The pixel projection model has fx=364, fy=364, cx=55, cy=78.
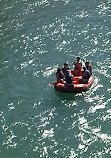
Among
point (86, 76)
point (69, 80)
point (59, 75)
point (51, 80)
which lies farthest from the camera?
point (51, 80)

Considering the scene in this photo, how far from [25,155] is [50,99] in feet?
22.1

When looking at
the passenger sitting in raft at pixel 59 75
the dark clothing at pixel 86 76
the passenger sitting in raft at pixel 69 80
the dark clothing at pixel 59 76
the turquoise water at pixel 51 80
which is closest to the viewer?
the turquoise water at pixel 51 80

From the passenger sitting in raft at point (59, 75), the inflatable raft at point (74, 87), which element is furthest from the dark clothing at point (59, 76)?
the inflatable raft at point (74, 87)

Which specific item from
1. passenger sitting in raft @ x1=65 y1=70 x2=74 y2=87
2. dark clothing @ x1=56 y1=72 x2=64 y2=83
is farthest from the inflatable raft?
dark clothing @ x1=56 y1=72 x2=64 y2=83

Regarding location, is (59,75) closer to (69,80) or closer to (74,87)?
(69,80)

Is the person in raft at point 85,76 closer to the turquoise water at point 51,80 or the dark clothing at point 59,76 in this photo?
the turquoise water at point 51,80

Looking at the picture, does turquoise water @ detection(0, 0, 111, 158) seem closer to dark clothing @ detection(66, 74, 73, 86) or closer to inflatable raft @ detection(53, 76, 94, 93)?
inflatable raft @ detection(53, 76, 94, 93)

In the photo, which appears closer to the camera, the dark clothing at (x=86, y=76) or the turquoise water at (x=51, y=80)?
the turquoise water at (x=51, y=80)

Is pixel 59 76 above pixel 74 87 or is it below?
above

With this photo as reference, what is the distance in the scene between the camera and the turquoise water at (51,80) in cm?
2456

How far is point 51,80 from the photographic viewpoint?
31.9 meters

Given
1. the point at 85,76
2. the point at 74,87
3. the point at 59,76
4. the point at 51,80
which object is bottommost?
the point at 51,80

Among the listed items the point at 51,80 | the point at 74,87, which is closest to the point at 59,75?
the point at 51,80

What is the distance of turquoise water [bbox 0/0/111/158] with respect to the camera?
80.6 ft
